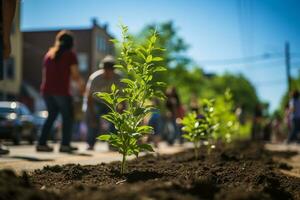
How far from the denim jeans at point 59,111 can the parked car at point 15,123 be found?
7.50 metres

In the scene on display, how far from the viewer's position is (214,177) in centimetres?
404

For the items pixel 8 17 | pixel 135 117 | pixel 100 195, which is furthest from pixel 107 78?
pixel 100 195

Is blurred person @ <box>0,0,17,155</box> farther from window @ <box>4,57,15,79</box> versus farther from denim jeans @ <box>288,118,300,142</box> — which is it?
window @ <box>4,57,15,79</box>

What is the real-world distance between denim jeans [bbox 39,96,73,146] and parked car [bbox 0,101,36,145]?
7.50m

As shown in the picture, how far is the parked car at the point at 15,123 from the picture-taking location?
1602 centimetres

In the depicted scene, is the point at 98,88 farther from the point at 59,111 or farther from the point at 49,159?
the point at 49,159

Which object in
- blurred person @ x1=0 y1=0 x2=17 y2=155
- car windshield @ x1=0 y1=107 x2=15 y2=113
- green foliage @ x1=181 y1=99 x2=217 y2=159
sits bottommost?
green foliage @ x1=181 y1=99 x2=217 y2=159

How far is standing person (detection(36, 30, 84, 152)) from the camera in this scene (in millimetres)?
8625

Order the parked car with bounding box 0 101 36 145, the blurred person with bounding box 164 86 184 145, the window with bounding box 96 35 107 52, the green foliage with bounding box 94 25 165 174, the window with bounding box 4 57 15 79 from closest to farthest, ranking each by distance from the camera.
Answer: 1. the green foliage with bounding box 94 25 165 174
2. the blurred person with bounding box 164 86 184 145
3. the parked car with bounding box 0 101 36 145
4. the window with bounding box 4 57 15 79
5. the window with bounding box 96 35 107 52

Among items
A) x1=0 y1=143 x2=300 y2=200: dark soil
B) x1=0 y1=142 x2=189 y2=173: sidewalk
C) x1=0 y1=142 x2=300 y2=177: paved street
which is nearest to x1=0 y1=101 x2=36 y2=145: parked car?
x1=0 y1=142 x2=300 y2=177: paved street

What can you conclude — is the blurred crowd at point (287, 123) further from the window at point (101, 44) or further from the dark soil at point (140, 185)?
the window at point (101, 44)

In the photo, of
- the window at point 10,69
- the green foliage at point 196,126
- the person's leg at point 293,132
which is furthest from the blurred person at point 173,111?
the window at point 10,69

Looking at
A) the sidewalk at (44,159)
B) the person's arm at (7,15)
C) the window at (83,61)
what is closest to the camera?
the sidewalk at (44,159)

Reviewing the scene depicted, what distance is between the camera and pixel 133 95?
14.0 ft
